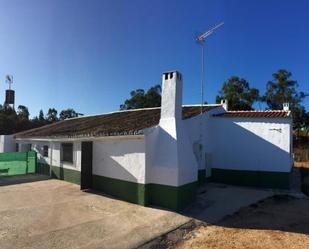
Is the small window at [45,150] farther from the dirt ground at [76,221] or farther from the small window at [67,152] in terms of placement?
the dirt ground at [76,221]

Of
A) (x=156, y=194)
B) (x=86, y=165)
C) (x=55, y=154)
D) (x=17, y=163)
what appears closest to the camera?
(x=156, y=194)

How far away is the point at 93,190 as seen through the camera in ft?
41.1

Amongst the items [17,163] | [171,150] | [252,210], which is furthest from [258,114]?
[17,163]

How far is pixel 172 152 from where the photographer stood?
9.60m

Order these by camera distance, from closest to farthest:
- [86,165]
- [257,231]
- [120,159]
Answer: [257,231], [120,159], [86,165]

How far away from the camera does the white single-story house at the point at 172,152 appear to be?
9.87m

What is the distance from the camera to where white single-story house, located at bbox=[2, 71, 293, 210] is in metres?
9.87

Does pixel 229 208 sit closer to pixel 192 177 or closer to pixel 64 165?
pixel 192 177

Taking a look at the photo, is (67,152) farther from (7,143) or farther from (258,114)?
Answer: (258,114)

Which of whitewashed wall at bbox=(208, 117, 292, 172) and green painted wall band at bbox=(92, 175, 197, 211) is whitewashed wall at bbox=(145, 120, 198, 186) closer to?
green painted wall band at bbox=(92, 175, 197, 211)

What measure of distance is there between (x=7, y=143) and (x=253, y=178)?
1964cm

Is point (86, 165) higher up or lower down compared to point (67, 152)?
lower down

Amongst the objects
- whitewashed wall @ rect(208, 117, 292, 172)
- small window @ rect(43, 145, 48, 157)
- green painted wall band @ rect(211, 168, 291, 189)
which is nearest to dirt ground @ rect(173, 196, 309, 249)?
green painted wall band @ rect(211, 168, 291, 189)

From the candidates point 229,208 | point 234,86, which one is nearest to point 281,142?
point 229,208
